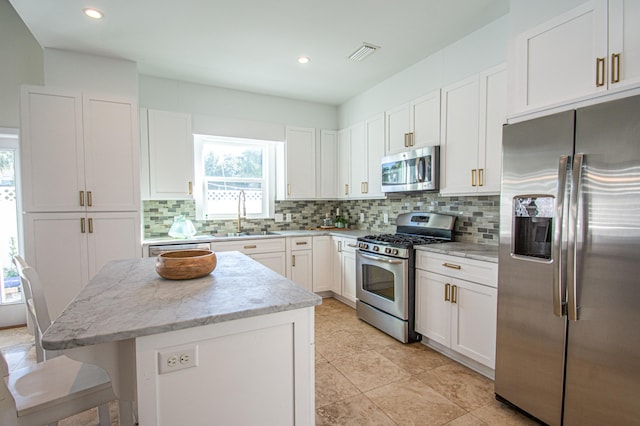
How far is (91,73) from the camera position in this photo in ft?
9.62

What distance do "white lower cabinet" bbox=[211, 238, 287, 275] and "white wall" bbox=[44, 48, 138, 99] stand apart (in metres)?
1.86

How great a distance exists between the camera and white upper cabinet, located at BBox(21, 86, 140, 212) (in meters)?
2.70

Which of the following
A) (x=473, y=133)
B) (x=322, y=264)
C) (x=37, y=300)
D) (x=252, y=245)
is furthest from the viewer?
(x=322, y=264)

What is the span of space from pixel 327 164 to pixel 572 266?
3.33 m

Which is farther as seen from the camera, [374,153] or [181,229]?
[374,153]

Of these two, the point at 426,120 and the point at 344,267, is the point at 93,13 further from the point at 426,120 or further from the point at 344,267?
the point at 344,267

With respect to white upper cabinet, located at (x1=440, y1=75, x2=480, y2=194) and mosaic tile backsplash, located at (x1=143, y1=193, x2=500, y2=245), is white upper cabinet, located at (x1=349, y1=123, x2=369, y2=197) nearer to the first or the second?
mosaic tile backsplash, located at (x1=143, y1=193, x2=500, y2=245)

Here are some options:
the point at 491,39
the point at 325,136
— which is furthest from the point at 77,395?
the point at 325,136

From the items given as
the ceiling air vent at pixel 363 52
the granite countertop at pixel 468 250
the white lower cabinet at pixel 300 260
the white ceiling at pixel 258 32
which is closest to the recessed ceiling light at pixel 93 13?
the white ceiling at pixel 258 32

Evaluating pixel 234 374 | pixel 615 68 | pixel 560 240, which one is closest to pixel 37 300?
pixel 234 374

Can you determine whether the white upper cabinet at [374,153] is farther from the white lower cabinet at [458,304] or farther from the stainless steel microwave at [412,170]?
the white lower cabinet at [458,304]

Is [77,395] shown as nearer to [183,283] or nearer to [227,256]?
[183,283]

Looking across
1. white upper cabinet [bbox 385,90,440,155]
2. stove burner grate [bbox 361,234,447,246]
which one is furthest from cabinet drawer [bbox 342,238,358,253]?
white upper cabinet [bbox 385,90,440,155]

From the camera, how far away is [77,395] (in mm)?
1194
